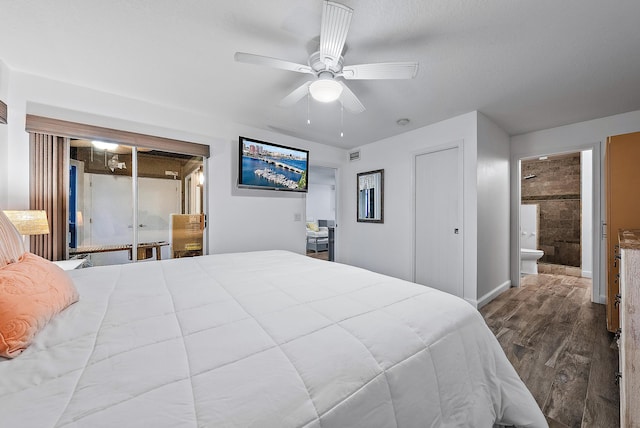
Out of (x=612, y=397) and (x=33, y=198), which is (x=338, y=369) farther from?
(x=33, y=198)

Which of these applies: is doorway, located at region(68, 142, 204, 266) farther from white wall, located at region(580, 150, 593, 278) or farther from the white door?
white wall, located at region(580, 150, 593, 278)

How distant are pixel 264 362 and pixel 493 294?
359 centimetres

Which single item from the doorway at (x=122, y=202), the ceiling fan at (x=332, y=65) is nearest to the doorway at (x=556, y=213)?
the ceiling fan at (x=332, y=65)

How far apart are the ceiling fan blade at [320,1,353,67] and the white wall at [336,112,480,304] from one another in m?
2.15

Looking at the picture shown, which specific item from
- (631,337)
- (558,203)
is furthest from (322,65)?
(558,203)

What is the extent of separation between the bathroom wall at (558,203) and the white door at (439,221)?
370 cm

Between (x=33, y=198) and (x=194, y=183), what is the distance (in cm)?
142

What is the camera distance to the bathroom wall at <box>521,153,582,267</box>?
5.02 m

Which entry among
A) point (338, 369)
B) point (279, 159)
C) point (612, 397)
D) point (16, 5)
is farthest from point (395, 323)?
point (279, 159)

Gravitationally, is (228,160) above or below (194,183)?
above

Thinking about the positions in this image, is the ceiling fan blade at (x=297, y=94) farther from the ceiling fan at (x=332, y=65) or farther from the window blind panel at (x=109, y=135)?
the window blind panel at (x=109, y=135)

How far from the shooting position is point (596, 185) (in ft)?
10.2

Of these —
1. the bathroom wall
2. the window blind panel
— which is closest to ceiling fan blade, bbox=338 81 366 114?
the window blind panel

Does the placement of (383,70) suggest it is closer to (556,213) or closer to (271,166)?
(271,166)
